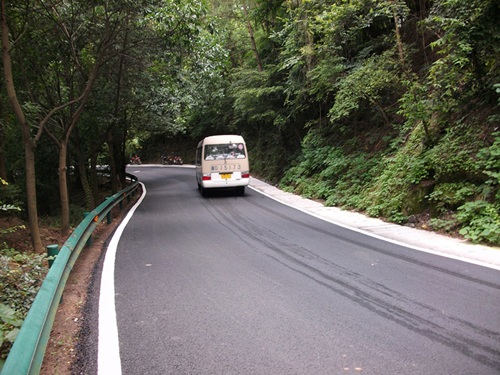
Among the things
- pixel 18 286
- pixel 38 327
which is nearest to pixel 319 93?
pixel 18 286

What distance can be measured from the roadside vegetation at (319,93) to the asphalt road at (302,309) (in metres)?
1.48

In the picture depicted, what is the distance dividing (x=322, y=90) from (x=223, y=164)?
16.2 ft

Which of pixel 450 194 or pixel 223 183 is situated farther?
pixel 223 183

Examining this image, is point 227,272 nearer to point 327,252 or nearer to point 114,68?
point 327,252

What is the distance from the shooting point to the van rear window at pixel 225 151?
15.0 metres

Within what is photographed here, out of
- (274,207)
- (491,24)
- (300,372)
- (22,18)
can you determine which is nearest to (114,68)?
(22,18)

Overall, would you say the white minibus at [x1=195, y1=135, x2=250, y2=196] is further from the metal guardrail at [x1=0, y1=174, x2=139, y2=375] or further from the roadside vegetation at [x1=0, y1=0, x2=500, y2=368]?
the metal guardrail at [x1=0, y1=174, x2=139, y2=375]

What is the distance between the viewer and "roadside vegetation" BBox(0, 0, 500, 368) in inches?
315

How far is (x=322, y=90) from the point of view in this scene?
565 inches

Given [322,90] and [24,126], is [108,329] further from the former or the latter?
[322,90]

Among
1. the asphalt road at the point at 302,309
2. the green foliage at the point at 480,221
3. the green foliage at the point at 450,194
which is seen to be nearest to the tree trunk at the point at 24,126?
the asphalt road at the point at 302,309

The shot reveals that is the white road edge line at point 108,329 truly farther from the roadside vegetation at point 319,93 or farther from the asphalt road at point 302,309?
the roadside vegetation at point 319,93

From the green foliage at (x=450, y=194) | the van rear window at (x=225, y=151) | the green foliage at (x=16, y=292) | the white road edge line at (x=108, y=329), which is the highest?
the van rear window at (x=225, y=151)

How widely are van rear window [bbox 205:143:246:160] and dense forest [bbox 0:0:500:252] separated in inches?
89.7
